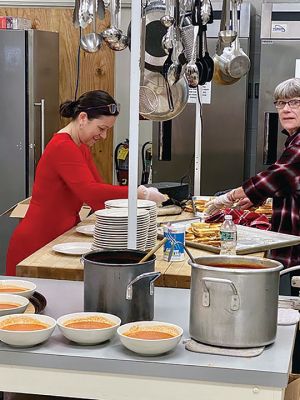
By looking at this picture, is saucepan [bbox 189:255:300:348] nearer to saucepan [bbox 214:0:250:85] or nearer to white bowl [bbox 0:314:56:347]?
white bowl [bbox 0:314:56:347]

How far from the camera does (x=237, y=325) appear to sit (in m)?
1.68

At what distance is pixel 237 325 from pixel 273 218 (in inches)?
62.6

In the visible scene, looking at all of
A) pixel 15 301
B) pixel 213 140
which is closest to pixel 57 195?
pixel 15 301

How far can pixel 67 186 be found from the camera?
3.17m

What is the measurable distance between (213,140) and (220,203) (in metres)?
1.82

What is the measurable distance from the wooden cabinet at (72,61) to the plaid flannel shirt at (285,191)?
2.96 metres

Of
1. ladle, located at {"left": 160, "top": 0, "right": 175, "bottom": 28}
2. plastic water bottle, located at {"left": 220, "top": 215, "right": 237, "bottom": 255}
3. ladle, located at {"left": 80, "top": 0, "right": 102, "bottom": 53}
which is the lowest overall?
plastic water bottle, located at {"left": 220, "top": 215, "right": 237, "bottom": 255}

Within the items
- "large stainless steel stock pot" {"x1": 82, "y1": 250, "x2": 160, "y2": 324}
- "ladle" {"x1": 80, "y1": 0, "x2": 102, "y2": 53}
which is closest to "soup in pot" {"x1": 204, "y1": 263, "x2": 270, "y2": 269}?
"large stainless steel stock pot" {"x1": 82, "y1": 250, "x2": 160, "y2": 324}

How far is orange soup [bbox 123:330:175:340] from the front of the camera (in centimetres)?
171

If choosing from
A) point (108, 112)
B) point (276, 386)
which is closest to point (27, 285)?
point (276, 386)

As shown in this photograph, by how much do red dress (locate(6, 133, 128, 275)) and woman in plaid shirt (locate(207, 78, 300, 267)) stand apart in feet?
1.96

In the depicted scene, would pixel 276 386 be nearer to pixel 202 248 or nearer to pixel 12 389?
pixel 12 389

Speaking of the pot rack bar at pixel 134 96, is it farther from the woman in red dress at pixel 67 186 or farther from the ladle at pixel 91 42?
the ladle at pixel 91 42

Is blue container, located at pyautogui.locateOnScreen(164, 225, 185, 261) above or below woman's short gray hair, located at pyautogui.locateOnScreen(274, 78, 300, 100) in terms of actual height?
below
